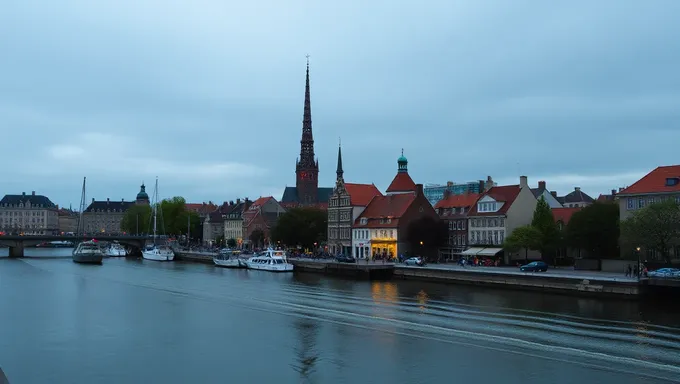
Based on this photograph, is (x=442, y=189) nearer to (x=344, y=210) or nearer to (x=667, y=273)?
(x=344, y=210)

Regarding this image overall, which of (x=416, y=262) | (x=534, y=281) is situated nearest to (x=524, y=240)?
(x=416, y=262)

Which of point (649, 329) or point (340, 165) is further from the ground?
point (340, 165)

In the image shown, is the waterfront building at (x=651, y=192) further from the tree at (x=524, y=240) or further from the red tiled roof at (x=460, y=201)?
the red tiled roof at (x=460, y=201)

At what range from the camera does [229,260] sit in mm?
98375

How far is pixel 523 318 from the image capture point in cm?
4081

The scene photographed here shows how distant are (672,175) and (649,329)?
31.2m

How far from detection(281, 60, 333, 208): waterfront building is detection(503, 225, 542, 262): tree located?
10251cm

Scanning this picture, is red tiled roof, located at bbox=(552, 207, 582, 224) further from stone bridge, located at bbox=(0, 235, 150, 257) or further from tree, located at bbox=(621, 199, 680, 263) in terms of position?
stone bridge, located at bbox=(0, 235, 150, 257)

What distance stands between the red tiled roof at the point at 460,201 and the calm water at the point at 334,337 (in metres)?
31.7

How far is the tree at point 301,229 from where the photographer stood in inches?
4281

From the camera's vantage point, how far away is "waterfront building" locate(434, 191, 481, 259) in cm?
8775

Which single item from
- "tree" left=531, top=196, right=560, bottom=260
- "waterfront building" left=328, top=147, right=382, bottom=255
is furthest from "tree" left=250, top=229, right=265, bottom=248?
"tree" left=531, top=196, right=560, bottom=260

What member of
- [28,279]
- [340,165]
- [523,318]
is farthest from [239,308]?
[340,165]

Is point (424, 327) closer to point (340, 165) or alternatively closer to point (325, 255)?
point (325, 255)
